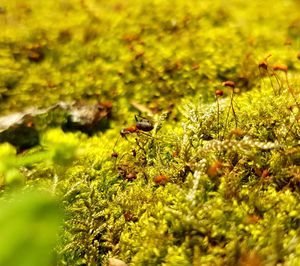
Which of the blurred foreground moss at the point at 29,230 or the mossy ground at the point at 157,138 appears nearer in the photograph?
the blurred foreground moss at the point at 29,230

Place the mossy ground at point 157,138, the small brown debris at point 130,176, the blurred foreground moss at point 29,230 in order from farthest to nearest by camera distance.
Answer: the small brown debris at point 130,176, the mossy ground at point 157,138, the blurred foreground moss at point 29,230

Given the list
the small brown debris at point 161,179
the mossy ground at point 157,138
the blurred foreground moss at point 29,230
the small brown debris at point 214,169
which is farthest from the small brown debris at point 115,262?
the blurred foreground moss at point 29,230

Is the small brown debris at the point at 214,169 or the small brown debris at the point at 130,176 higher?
the small brown debris at the point at 214,169

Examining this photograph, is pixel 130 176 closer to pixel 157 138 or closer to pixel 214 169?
pixel 157 138

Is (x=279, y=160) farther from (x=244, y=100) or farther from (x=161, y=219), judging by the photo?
(x=244, y=100)

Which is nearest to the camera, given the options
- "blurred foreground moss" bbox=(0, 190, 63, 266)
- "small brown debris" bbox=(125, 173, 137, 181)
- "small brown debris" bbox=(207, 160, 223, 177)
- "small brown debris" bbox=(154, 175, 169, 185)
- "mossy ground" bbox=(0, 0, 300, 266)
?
"blurred foreground moss" bbox=(0, 190, 63, 266)

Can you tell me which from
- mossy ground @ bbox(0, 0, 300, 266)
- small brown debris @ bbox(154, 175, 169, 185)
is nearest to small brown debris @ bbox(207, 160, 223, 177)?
mossy ground @ bbox(0, 0, 300, 266)

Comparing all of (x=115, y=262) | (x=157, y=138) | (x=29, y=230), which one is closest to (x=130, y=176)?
(x=157, y=138)

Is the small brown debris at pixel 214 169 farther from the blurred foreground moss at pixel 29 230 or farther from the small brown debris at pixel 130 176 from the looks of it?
the blurred foreground moss at pixel 29 230

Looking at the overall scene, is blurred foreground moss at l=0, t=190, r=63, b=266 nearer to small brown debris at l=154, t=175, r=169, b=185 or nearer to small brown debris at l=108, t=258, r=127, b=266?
small brown debris at l=108, t=258, r=127, b=266
